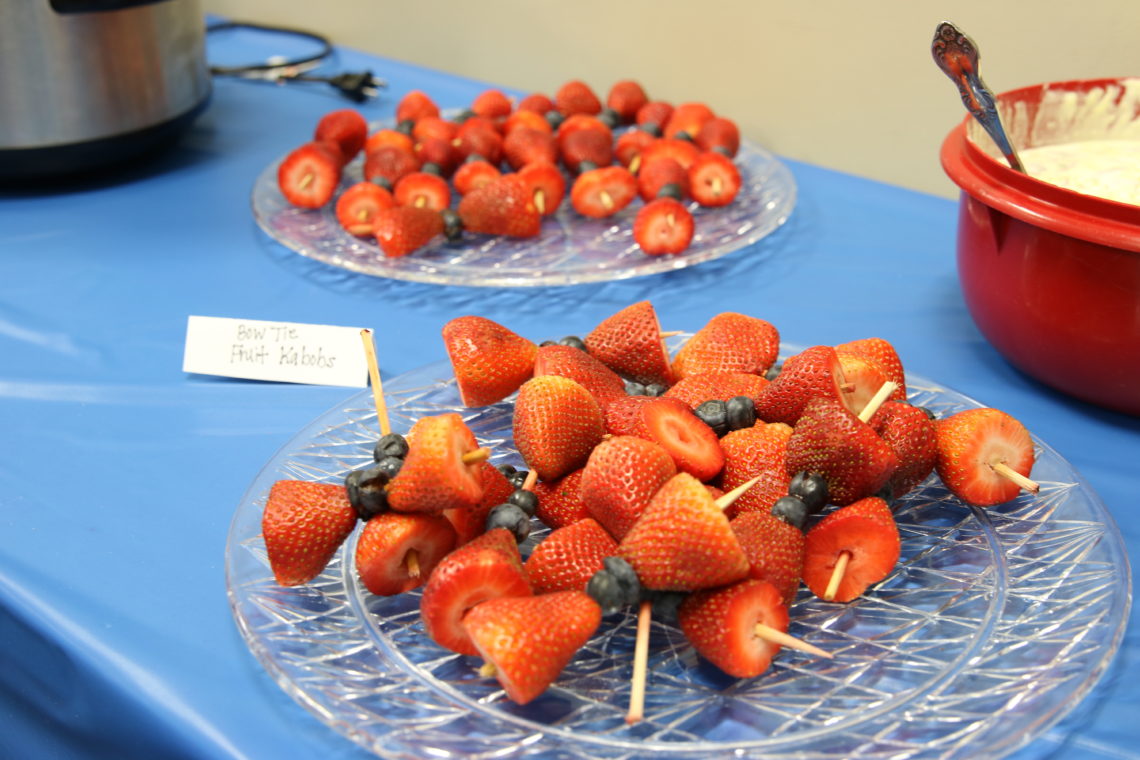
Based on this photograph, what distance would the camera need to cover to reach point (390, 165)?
134 centimetres

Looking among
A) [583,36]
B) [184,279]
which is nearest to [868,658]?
[184,279]

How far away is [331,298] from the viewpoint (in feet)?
3.76

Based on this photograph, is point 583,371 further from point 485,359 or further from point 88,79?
point 88,79

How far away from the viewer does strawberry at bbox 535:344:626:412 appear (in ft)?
2.57

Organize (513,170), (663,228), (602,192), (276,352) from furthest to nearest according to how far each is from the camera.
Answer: (513,170), (602,192), (663,228), (276,352)

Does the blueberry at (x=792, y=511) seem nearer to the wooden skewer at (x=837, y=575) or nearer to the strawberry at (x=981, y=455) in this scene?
the wooden skewer at (x=837, y=575)

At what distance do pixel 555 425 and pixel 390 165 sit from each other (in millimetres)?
751

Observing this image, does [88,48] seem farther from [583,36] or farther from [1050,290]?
[1050,290]

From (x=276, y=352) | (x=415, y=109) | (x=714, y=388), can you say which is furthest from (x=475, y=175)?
(x=714, y=388)

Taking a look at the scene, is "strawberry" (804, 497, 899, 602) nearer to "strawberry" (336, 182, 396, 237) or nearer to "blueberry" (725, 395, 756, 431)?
"blueberry" (725, 395, 756, 431)

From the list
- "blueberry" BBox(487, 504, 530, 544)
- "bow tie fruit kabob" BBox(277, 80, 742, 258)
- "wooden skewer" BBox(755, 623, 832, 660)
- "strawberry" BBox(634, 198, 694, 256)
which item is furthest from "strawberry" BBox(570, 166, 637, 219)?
"wooden skewer" BBox(755, 623, 832, 660)

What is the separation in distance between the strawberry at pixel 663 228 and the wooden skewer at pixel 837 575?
0.60 m

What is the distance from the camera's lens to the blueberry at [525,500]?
68 cm

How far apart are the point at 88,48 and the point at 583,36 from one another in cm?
81
